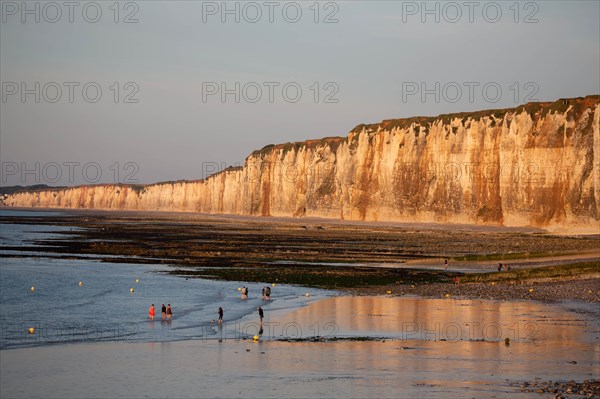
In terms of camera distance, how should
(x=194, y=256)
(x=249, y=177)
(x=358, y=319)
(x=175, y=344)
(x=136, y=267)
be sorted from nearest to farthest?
(x=175, y=344), (x=358, y=319), (x=136, y=267), (x=194, y=256), (x=249, y=177)

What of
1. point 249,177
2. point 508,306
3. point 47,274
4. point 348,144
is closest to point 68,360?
point 508,306

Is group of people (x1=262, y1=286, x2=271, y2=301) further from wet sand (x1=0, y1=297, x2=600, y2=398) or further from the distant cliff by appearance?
the distant cliff

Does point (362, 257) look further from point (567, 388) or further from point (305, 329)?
point (567, 388)

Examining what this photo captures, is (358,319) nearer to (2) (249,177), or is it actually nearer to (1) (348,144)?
(1) (348,144)

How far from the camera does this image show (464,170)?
95.5 meters

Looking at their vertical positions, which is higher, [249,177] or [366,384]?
[249,177]

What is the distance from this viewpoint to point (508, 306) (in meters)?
28.1

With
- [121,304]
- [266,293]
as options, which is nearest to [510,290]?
[266,293]

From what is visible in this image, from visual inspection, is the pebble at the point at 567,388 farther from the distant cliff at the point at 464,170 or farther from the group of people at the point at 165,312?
the distant cliff at the point at 464,170

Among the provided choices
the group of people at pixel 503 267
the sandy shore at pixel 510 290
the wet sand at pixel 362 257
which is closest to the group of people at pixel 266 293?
the sandy shore at pixel 510 290

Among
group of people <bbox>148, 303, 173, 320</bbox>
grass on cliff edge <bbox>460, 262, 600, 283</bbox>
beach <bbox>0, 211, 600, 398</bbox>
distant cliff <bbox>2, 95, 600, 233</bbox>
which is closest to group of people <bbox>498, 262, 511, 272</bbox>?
beach <bbox>0, 211, 600, 398</bbox>

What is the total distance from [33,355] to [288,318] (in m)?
9.19

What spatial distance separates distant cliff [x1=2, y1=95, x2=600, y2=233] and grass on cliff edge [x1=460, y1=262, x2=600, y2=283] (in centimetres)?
3746

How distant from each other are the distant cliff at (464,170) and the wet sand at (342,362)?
53530 mm
